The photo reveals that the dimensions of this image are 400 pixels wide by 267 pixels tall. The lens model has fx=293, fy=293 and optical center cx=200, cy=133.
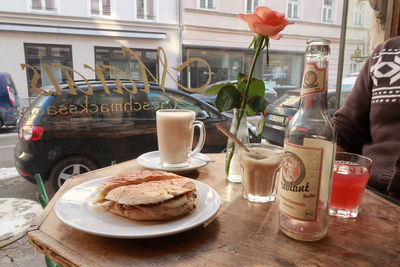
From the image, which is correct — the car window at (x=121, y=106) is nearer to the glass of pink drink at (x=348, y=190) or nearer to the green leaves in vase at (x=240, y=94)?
the green leaves in vase at (x=240, y=94)

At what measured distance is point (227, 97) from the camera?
0.64 m

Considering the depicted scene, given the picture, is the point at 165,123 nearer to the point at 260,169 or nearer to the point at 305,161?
the point at 260,169

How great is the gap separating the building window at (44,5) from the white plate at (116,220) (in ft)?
8.45

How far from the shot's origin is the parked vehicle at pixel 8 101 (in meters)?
2.28

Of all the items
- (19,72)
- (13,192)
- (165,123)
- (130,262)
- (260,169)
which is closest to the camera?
(130,262)

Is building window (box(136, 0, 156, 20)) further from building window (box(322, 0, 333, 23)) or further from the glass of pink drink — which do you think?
the glass of pink drink

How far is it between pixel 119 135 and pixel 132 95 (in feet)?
1.01

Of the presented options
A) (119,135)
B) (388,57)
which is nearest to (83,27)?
(119,135)

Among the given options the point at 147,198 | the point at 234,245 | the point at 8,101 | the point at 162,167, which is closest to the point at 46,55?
the point at 8,101

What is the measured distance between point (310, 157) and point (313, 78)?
0.38 ft

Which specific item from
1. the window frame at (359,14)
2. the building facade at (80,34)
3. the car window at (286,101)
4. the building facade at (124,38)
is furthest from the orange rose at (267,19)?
the car window at (286,101)

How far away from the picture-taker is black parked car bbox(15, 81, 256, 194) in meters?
1.92

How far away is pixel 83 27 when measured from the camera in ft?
8.55

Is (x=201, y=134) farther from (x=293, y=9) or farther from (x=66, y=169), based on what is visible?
(x=293, y=9)
